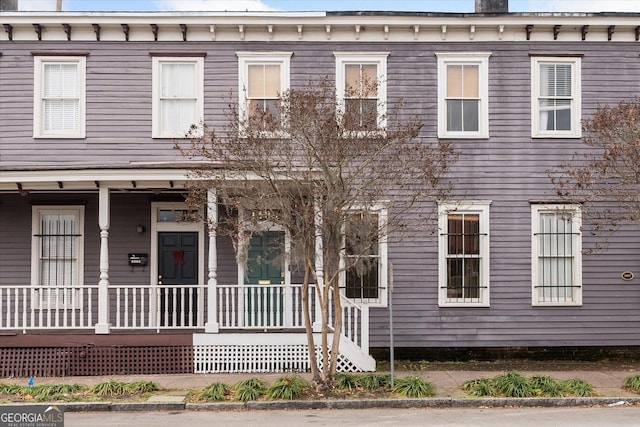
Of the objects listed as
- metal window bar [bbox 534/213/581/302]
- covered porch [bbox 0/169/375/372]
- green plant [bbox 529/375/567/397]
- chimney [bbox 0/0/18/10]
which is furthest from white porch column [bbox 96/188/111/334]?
metal window bar [bbox 534/213/581/302]

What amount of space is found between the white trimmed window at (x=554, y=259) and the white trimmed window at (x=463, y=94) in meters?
2.22

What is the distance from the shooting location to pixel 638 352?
1605 cm

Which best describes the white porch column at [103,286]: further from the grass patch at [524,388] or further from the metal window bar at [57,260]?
the grass patch at [524,388]

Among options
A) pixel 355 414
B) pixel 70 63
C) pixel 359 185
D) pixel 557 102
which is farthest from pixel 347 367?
pixel 70 63

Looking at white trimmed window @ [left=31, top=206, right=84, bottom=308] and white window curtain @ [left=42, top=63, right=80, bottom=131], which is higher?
white window curtain @ [left=42, top=63, right=80, bottom=131]

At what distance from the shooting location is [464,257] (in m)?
16.1

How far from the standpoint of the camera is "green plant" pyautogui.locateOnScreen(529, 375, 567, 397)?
11.8 m

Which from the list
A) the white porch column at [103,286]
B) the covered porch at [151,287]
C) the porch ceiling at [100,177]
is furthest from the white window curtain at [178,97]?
the white porch column at [103,286]

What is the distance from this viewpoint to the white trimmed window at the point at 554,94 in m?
16.2

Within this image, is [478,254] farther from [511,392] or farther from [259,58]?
[259,58]

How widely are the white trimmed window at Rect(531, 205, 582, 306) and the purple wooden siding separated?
0.17 m

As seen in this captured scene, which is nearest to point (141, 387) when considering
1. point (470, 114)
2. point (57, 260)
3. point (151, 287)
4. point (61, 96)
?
point (151, 287)

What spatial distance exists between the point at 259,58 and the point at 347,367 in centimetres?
671

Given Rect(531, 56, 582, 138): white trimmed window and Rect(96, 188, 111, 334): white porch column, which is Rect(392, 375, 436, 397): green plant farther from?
Rect(531, 56, 582, 138): white trimmed window
